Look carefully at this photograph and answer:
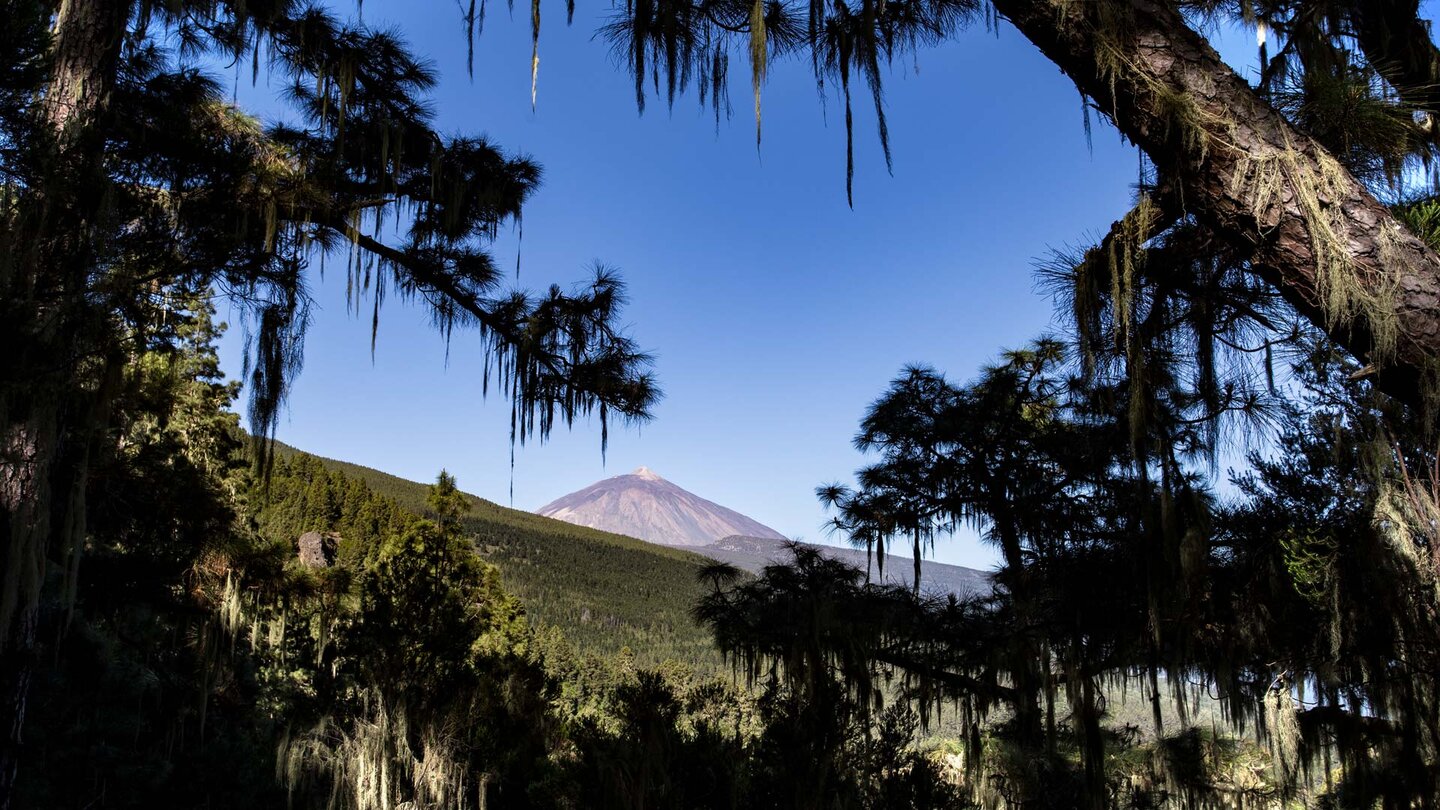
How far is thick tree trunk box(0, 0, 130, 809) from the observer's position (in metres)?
2.41

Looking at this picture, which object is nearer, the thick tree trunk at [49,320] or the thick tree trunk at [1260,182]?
the thick tree trunk at [1260,182]

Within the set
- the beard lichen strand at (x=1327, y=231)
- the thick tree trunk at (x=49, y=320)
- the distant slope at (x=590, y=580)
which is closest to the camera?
the beard lichen strand at (x=1327, y=231)

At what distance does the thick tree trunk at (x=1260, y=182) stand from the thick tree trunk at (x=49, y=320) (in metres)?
3.06

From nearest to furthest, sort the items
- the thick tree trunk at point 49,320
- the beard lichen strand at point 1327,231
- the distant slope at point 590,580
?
the beard lichen strand at point 1327,231 → the thick tree trunk at point 49,320 → the distant slope at point 590,580

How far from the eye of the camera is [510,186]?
5145mm

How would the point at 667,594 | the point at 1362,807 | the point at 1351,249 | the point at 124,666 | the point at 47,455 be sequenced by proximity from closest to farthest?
the point at 1351,249, the point at 47,455, the point at 1362,807, the point at 124,666, the point at 667,594

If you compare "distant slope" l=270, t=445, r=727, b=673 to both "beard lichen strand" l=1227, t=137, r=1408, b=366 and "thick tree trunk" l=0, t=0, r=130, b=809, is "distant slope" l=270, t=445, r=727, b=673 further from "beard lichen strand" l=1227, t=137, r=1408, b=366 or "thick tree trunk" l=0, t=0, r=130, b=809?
"beard lichen strand" l=1227, t=137, r=1408, b=366

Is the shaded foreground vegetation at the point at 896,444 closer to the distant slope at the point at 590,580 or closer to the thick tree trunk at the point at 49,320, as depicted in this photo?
the thick tree trunk at the point at 49,320

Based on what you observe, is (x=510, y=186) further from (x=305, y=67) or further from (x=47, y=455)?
(x=47, y=455)

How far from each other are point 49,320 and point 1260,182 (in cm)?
357

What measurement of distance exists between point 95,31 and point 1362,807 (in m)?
6.60

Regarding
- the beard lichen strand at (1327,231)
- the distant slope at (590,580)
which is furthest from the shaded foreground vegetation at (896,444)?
the distant slope at (590,580)

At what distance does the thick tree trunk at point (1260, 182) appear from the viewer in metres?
1.91

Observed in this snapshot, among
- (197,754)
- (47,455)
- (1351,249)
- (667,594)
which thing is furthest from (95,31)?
(667,594)
